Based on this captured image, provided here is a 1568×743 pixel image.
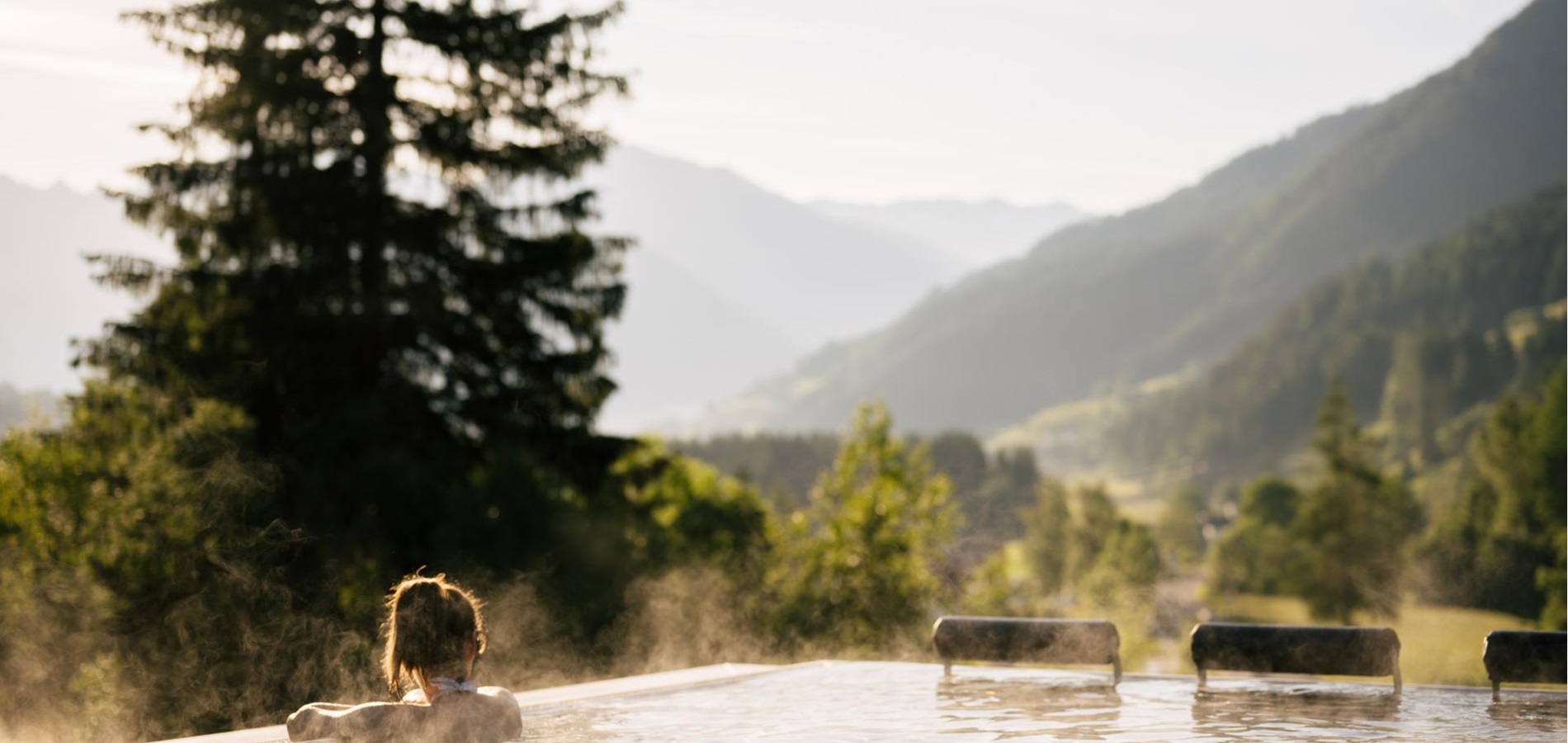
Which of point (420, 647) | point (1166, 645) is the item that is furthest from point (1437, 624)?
point (420, 647)

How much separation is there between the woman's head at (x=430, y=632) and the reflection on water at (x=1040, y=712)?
11.3 feet

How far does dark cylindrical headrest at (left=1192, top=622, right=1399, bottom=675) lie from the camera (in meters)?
12.2

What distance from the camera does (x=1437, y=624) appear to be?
91688 millimetres

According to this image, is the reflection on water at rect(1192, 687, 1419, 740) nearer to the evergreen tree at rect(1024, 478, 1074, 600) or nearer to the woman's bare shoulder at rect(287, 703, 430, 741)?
the woman's bare shoulder at rect(287, 703, 430, 741)

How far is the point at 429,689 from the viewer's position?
627 cm

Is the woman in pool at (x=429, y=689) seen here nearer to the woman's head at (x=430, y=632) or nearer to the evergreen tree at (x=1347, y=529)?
the woman's head at (x=430, y=632)

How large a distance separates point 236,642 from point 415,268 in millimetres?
7486

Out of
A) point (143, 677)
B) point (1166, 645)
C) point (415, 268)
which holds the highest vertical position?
point (415, 268)

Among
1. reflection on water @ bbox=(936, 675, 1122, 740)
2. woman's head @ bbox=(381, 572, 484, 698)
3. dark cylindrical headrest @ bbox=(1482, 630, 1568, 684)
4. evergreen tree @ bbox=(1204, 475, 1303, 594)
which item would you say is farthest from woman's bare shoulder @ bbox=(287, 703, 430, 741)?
evergreen tree @ bbox=(1204, 475, 1303, 594)

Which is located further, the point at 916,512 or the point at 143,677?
the point at 916,512

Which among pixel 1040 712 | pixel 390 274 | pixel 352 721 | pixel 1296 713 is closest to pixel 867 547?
pixel 390 274

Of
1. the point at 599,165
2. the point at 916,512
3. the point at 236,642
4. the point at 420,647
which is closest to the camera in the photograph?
the point at 420,647

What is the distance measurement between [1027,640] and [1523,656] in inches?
160

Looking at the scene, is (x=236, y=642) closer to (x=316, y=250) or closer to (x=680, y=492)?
(x=316, y=250)
